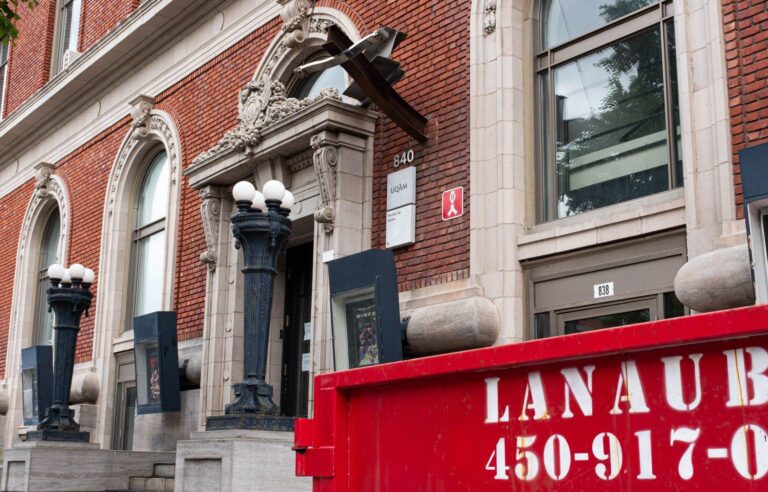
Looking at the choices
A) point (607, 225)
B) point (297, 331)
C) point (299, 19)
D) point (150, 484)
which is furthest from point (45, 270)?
point (607, 225)

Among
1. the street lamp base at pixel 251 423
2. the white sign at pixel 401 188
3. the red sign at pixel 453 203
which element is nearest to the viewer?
the street lamp base at pixel 251 423

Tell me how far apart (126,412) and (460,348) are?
342 inches

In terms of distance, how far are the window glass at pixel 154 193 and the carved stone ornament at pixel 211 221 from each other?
3173mm

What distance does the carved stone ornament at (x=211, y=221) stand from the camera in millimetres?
13125

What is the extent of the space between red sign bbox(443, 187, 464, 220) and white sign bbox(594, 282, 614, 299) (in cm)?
177

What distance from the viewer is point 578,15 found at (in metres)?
9.73

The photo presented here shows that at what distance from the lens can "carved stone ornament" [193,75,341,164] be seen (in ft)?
38.9

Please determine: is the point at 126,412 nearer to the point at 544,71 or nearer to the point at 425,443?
the point at 544,71

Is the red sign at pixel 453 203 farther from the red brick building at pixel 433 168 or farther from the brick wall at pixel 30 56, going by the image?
the brick wall at pixel 30 56

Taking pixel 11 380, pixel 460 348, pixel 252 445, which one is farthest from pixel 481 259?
pixel 11 380

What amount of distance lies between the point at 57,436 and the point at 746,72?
10.4 m

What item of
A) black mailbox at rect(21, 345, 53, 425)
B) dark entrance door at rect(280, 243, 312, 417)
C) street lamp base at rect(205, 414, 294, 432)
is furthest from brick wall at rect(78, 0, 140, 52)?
street lamp base at rect(205, 414, 294, 432)

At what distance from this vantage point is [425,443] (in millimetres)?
4035

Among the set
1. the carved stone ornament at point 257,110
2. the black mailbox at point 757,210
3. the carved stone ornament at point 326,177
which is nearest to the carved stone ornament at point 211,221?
the carved stone ornament at point 257,110
